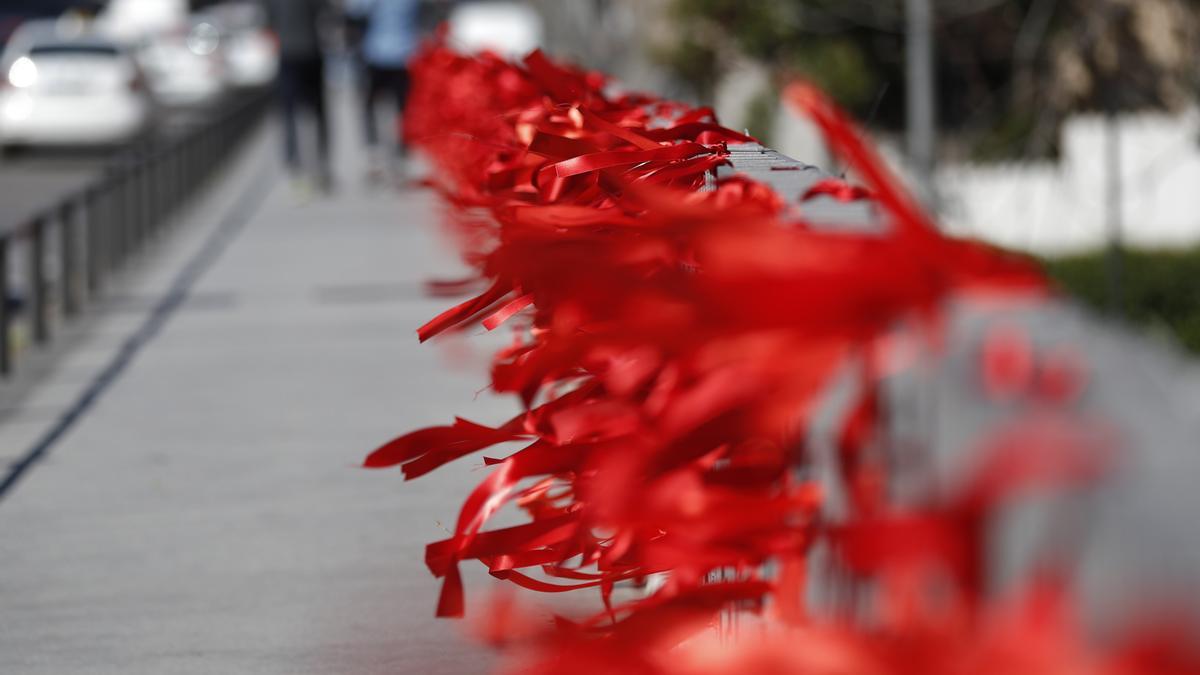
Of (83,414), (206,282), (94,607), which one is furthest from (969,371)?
(206,282)

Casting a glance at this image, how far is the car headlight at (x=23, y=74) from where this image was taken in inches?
1043

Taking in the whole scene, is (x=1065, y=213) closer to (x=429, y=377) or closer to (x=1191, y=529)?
(x=429, y=377)

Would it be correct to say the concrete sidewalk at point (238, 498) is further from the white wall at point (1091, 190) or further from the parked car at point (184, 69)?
the parked car at point (184, 69)

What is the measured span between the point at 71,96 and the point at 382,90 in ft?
27.5

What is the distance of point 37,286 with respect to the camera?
9.79 metres

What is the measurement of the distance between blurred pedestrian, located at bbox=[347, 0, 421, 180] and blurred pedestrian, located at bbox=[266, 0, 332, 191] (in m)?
0.48

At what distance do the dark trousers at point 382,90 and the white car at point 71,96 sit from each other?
7743 millimetres

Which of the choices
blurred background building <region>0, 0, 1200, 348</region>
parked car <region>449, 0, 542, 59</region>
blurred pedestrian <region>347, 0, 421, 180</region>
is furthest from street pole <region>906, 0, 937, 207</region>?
parked car <region>449, 0, 542, 59</region>

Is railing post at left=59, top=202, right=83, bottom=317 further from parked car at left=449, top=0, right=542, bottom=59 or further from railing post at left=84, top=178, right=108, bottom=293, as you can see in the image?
parked car at left=449, top=0, right=542, bottom=59

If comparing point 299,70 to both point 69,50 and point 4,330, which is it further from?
point 4,330

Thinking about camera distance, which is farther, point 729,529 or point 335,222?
point 335,222

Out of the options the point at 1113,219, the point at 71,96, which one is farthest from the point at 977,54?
the point at 71,96

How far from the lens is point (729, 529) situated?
2203 millimetres

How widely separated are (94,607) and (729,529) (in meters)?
3.03
